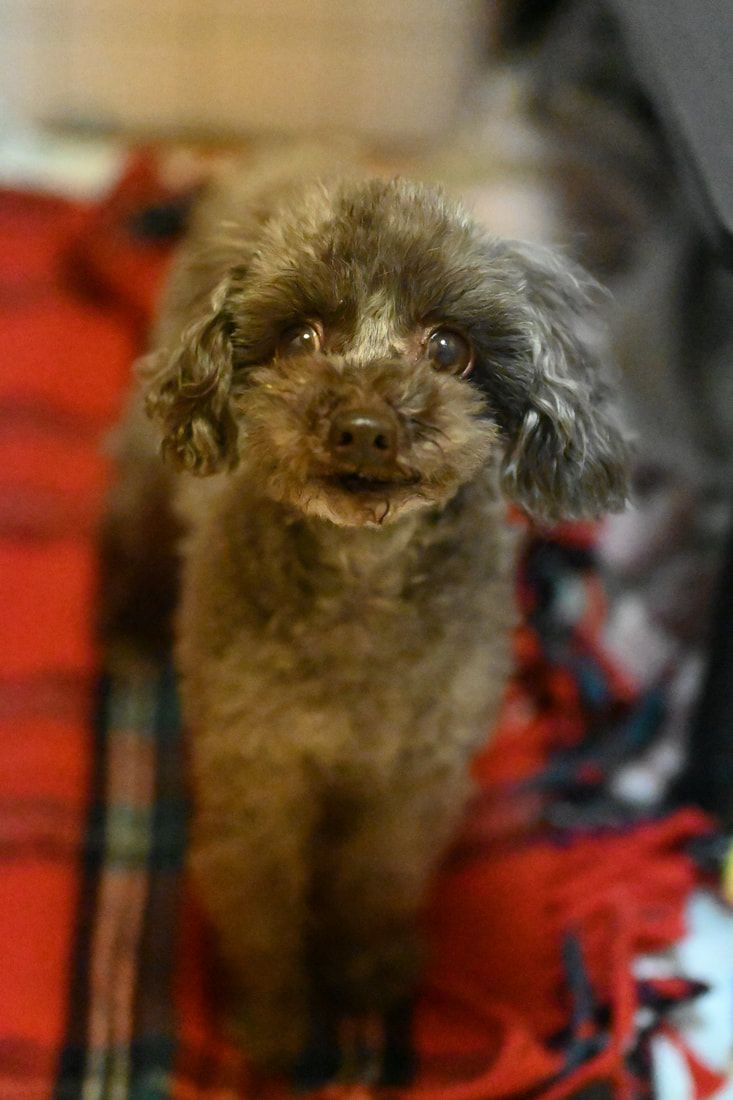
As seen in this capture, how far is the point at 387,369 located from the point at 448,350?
7cm

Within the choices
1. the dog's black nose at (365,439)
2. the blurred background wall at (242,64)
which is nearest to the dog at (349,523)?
the dog's black nose at (365,439)

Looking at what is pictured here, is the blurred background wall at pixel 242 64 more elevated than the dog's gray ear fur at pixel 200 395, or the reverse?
the blurred background wall at pixel 242 64

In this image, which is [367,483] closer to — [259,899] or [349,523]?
[349,523]

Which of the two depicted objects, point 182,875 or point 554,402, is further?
point 182,875

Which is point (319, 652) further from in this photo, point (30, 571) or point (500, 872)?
point (30, 571)

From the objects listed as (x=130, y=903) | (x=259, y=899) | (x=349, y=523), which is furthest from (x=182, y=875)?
(x=349, y=523)

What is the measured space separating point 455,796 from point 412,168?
140cm

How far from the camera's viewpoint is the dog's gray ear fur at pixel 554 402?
0.83m

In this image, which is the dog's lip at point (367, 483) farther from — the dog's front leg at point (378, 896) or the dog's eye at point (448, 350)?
the dog's front leg at point (378, 896)

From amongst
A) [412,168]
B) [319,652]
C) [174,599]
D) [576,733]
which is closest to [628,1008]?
[576,733]

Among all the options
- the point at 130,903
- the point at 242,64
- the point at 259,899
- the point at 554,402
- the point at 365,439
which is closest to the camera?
the point at 365,439

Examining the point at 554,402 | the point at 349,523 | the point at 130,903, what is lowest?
the point at 130,903

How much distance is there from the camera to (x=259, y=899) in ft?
3.44

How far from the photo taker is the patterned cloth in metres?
1.04
